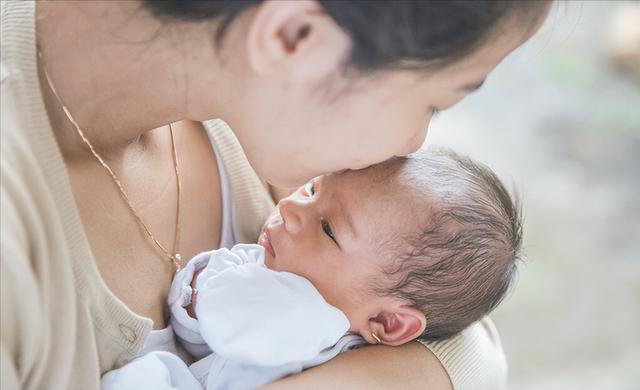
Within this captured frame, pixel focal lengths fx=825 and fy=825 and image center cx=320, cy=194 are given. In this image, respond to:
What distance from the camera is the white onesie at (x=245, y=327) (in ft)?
3.34

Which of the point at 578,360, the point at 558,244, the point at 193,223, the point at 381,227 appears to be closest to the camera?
the point at 381,227

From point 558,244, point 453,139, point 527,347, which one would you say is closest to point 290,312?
point 527,347

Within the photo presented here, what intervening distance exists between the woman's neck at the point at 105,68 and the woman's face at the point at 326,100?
7 centimetres

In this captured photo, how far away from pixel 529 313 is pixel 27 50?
1.90 meters

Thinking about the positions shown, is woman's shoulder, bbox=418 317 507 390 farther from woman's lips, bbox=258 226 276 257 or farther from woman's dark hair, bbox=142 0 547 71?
woman's dark hair, bbox=142 0 547 71

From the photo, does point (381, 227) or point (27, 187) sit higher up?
point (27, 187)

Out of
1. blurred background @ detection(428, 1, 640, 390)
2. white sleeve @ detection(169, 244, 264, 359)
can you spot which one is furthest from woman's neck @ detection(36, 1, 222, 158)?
blurred background @ detection(428, 1, 640, 390)

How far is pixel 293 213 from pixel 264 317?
17 centimetres

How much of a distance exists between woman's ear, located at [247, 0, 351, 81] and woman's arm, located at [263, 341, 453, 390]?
0.38 meters

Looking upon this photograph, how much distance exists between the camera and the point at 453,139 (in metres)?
2.98

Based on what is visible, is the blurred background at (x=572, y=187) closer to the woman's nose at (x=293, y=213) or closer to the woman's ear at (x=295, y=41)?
the woman's nose at (x=293, y=213)

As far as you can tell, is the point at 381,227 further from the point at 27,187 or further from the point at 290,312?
the point at 27,187

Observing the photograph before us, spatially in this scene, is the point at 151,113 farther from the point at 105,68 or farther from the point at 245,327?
the point at 245,327

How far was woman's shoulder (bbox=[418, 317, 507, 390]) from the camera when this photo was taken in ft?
3.77
